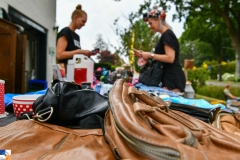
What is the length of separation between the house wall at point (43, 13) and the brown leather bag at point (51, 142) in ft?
13.6

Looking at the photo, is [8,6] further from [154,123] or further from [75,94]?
[154,123]

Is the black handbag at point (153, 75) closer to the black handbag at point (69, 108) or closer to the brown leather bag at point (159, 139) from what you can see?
the black handbag at point (69, 108)

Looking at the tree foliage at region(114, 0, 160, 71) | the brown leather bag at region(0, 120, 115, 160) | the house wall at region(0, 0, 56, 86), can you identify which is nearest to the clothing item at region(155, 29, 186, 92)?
the brown leather bag at region(0, 120, 115, 160)

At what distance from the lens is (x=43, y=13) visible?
6723mm

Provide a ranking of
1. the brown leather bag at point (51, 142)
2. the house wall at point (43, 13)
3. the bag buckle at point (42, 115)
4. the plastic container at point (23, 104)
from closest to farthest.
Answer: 1. the brown leather bag at point (51, 142)
2. the bag buckle at point (42, 115)
3. the plastic container at point (23, 104)
4. the house wall at point (43, 13)

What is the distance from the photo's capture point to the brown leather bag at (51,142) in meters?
0.72

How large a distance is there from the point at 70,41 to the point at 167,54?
3.92 ft

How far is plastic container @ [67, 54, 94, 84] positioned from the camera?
240 cm

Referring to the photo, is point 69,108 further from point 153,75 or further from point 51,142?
point 153,75

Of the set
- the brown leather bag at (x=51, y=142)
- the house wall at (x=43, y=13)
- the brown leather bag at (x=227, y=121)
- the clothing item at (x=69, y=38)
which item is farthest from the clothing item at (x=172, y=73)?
the house wall at (x=43, y=13)

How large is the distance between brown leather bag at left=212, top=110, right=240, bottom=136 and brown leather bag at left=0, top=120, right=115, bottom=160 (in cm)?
58

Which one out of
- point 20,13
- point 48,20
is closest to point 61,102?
point 20,13

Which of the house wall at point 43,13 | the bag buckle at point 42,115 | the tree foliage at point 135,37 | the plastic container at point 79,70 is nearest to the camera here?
the bag buckle at point 42,115

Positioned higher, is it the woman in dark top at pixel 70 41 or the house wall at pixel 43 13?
the house wall at pixel 43 13
